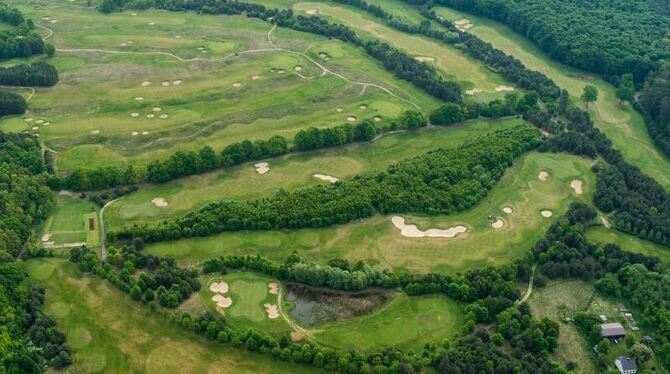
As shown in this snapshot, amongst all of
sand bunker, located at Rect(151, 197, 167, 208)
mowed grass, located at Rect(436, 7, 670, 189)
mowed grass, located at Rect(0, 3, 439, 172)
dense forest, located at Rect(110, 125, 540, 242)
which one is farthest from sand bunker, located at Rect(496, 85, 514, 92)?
sand bunker, located at Rect(151, 197, 167, 208)

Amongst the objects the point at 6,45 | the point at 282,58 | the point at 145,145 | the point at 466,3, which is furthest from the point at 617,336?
the point at 6,45

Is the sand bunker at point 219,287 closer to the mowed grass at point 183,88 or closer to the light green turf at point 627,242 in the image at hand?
the mowed grass at point 183,88

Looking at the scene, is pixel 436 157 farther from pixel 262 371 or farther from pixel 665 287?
pixel 262 371

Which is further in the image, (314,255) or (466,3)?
(466,3)

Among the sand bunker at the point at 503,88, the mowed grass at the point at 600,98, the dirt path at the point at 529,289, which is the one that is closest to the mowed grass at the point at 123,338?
the dirt path at the point at 529,289

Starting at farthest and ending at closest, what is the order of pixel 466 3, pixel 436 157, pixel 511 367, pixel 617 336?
pixel 466 3 < pixel 436 157 < pixel 617 336 < pixel 511 367

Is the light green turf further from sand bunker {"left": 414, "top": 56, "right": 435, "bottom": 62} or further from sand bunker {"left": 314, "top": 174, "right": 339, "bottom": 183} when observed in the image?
sand bunker {"left": 414, "top": 56, "right": 435, "bottom": 62}
